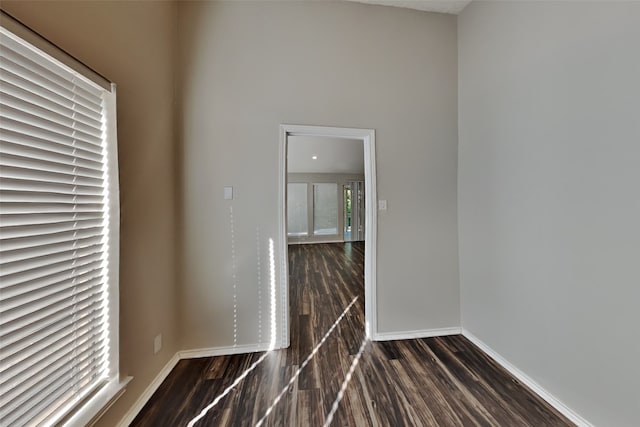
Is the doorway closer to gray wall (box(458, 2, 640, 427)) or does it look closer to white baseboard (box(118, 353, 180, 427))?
gray wall (box(458, 2, 640, 427))

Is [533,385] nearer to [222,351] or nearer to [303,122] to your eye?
[222,351]

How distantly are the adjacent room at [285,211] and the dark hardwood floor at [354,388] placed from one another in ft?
0.06

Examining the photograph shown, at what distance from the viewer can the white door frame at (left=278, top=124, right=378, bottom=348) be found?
6.89 ft

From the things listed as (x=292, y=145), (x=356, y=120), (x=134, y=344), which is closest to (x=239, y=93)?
(x=356, y=120)

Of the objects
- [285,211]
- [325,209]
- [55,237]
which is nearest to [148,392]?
[55,237]

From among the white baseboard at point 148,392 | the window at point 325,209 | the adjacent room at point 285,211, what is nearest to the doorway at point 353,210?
the window at point 325,209

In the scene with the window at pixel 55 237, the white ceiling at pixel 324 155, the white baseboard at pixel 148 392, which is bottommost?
the white baseboard at pixel 148 392

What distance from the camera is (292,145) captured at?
207 inches

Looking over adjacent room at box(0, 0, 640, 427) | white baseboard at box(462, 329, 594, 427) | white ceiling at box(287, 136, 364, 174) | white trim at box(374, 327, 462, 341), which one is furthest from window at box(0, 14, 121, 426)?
white ceiling at box(287, 136, 364, 174)

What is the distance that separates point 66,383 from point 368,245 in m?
2.05

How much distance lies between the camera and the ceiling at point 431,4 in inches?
85.8

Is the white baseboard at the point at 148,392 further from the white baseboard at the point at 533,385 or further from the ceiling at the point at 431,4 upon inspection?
the ceiling at the point at 431,4

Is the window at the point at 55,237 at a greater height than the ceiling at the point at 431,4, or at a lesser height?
lesser

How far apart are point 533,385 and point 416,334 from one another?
857 mm
